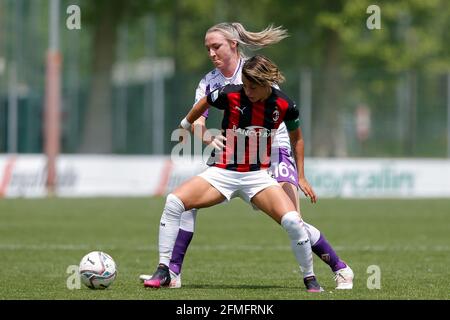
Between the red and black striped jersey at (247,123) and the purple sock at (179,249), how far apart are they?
31.0 inches

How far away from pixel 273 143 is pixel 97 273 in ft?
5.96

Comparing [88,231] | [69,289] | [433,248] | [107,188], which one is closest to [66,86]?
[107,188]

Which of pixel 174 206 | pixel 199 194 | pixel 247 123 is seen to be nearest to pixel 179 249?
pixel 174 206

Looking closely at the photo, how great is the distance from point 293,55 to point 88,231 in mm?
29618

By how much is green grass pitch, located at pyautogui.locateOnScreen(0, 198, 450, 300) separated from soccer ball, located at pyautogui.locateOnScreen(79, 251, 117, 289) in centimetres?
10

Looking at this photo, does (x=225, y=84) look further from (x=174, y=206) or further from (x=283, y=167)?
(x=174, y=206)

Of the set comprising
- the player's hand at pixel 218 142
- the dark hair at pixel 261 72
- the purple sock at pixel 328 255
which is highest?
the dark hair at pixel 261 72

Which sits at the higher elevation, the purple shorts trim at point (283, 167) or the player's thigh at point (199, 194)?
the purple shorts trim at point (283, 167)

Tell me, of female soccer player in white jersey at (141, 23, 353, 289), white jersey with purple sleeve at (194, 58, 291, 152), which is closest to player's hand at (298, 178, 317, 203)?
female soccer player in white jersey at (141, 23, 353, 289)

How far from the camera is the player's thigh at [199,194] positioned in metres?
9.73

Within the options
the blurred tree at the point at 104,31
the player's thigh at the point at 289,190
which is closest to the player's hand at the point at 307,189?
the player's thigh at the point at 289,190

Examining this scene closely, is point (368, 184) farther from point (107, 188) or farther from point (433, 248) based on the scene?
point (433, 248)

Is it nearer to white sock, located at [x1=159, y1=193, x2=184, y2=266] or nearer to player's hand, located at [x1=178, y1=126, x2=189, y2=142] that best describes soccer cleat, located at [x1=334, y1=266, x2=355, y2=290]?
white sock, located at [x1=159, y1=193, x2=184, y2=266]

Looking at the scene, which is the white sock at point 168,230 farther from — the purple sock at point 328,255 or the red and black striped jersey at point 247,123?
the purple sock at point 328,255
